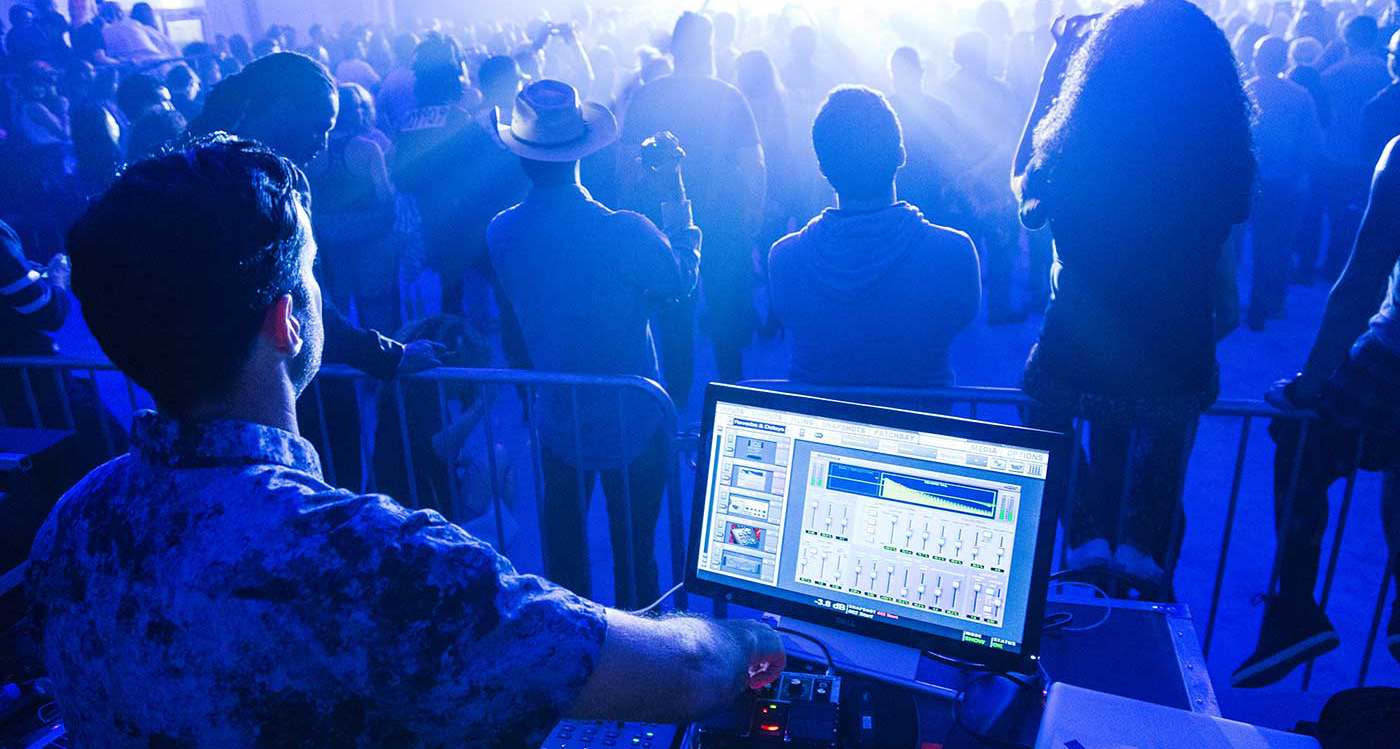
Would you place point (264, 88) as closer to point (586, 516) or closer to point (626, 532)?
point (586, 516)

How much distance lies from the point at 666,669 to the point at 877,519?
0.63 meters

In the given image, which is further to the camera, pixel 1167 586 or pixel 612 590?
pixel 612 590

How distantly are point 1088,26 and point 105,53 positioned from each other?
1455cm

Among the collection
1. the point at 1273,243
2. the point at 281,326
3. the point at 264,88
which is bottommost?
the point at 1273,243

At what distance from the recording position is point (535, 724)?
123 cm

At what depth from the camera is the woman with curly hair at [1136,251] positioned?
2.42 metres

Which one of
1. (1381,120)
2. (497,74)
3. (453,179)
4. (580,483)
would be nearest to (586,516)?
(580,483)

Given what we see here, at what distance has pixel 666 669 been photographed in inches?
52.4

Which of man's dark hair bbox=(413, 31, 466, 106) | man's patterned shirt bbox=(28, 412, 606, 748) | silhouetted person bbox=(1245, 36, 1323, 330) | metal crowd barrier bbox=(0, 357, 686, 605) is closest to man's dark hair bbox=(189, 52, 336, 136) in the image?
metal crowd barrier bbox=(0, 357, 686, 605)

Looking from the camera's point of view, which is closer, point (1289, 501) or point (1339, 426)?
point (1339, 426)

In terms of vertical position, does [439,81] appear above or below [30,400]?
above

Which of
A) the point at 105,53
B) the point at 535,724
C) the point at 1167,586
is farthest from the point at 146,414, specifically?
the point at 105,53

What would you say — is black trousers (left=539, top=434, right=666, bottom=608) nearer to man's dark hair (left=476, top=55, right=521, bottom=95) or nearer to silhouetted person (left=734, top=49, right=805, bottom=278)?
silhouetted person (left=734, top=49, right=805, bottom=278)

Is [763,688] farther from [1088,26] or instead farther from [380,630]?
[1088,26]
